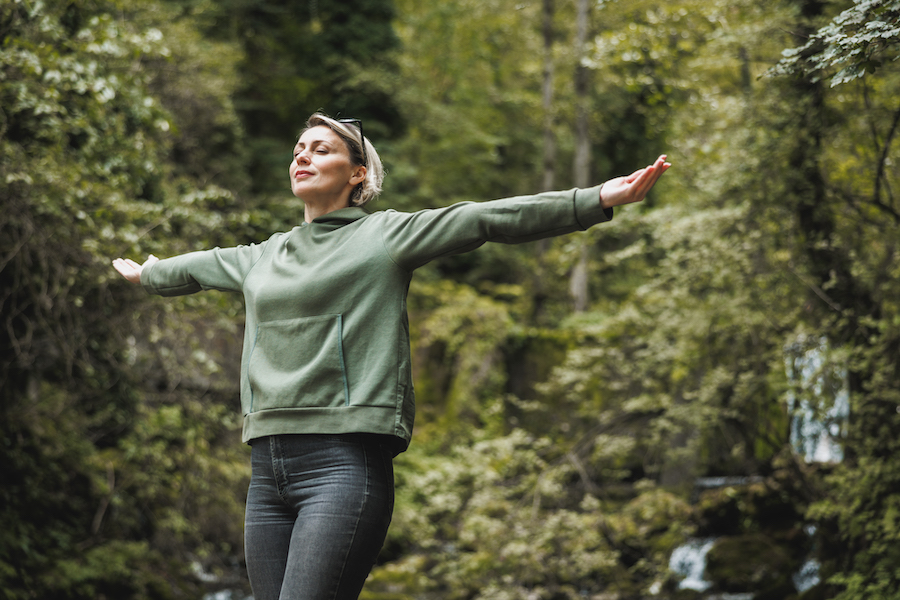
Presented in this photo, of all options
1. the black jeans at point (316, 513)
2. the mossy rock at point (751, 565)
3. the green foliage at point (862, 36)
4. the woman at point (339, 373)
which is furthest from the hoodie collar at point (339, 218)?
the mossy rock at point (751, 565)

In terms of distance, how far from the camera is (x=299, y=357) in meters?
1.85

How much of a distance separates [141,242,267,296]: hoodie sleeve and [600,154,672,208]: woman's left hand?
95 cm

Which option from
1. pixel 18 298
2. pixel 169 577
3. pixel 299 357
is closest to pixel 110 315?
pixel 18 298

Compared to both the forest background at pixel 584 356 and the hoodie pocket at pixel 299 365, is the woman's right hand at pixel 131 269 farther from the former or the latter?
the forest background at pixel 584 356

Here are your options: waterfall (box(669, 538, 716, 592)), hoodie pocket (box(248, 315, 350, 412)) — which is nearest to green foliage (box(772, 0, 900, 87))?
hoodie pocket (box(248, 315, 350, 412))

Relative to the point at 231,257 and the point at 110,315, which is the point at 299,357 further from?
the point at 110,315

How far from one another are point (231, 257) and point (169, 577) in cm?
619

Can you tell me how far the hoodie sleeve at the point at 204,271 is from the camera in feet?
6.93

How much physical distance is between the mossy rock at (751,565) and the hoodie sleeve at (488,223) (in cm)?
673

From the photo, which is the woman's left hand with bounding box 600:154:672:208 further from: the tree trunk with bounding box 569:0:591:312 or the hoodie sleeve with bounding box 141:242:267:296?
the tree trunk with bounding box 569:0:591:312

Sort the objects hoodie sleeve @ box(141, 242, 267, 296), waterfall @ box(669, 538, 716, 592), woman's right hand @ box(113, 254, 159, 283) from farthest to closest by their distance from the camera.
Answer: waterfall @ box(669, 538, 716, 592)
woman's right hand @ box(113, 254, 159, 283)
hoodie sleeve @ box(141, 242, 267, 296)

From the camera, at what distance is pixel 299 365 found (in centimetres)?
185

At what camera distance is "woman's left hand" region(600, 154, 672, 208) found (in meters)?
1.64

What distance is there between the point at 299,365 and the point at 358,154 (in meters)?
0.60
